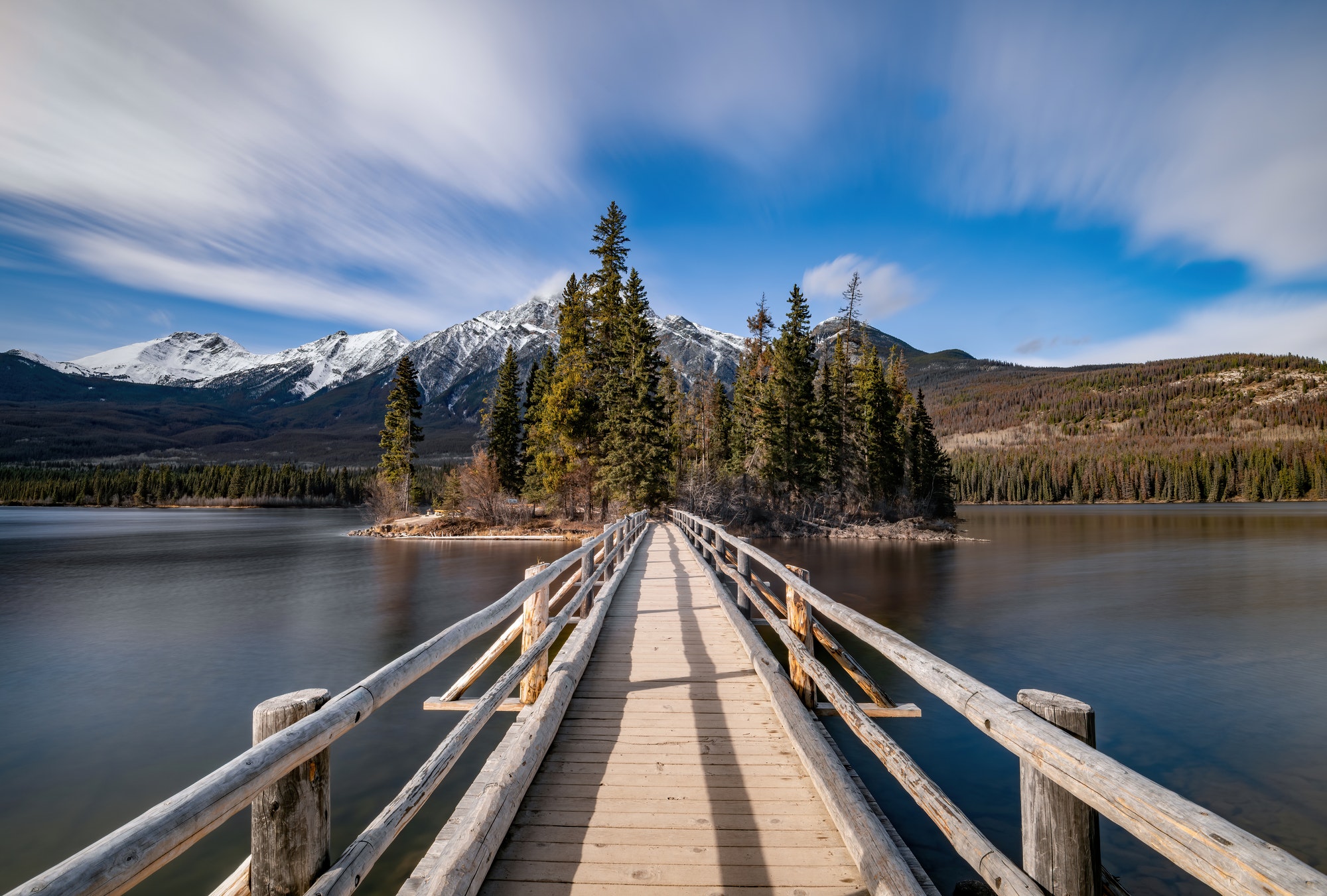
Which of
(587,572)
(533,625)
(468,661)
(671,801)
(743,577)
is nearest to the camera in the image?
(671,801)

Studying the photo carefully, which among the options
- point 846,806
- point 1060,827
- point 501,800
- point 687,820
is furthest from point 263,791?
point 1060,827

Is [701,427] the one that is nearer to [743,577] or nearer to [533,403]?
[533,403]

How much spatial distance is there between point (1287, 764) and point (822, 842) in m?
9.67

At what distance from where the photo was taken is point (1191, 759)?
8375mm

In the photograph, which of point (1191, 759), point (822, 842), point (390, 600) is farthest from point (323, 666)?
point (1191, 759)

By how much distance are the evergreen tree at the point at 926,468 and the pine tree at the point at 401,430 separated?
38342mm

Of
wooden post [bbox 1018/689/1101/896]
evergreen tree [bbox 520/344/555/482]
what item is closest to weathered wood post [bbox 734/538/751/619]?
wooden post [bbox 1018/689/1101/896]

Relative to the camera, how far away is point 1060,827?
2.08 meters

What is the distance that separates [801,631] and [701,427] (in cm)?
4096

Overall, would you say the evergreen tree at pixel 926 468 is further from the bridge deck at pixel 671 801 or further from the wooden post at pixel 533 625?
the bridge deck at pixel 671 801

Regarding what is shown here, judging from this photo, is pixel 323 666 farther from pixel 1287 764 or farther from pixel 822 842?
pixel 1287 764

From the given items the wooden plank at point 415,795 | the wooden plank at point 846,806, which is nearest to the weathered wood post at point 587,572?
the wooden plank at point 415,795

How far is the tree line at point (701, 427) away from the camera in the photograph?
31.6 metres

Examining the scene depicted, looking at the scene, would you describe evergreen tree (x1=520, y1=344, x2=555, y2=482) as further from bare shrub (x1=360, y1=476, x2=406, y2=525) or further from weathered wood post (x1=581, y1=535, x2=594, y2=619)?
weathered wood post (x1=581, y1=535, x2=594, y2=619)
